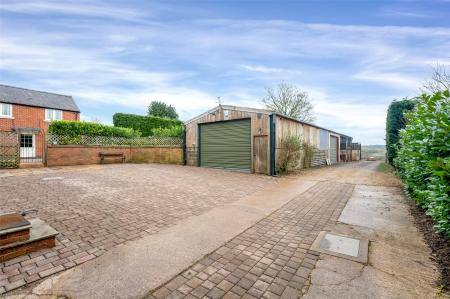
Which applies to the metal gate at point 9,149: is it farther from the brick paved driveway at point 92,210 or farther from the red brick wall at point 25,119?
the red brick wall at point 25,119

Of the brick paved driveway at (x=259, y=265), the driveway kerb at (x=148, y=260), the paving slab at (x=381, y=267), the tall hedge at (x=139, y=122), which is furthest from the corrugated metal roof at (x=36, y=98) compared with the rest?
the paving slab at (x=381, y=267)

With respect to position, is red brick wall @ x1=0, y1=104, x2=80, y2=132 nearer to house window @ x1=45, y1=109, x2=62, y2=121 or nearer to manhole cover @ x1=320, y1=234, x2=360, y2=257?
house window @ x1=45, y1=109, x2=62, y2=121

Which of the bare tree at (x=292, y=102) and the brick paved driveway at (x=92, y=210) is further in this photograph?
the bare tree at (x=292, y=102)

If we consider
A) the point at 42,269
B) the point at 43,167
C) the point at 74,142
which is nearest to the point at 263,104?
the point at 74,142

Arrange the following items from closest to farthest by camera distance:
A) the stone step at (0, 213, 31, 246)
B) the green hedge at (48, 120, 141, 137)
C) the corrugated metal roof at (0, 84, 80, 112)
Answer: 1. the stone step at (0, 213, 31, 246)
2. the green hedge at (48, 120, 141, 137)
3. the corrugated metal roof at (0, 84, 80, 112)

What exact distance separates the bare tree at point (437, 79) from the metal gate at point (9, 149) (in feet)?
58.0

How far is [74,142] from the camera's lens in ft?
45.7

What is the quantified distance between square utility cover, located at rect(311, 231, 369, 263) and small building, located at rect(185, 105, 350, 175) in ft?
24.6

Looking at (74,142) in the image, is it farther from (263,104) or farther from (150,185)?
(263,104)

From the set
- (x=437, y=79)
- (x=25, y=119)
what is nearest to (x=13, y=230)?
(x=437, y=79)

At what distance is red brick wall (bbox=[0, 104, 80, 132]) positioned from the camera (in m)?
20.6

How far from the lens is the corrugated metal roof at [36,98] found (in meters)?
21.3

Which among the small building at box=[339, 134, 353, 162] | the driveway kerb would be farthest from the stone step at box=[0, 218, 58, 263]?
the small building at box=[339, 134, 353, 162]

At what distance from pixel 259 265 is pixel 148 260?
1430 mm
